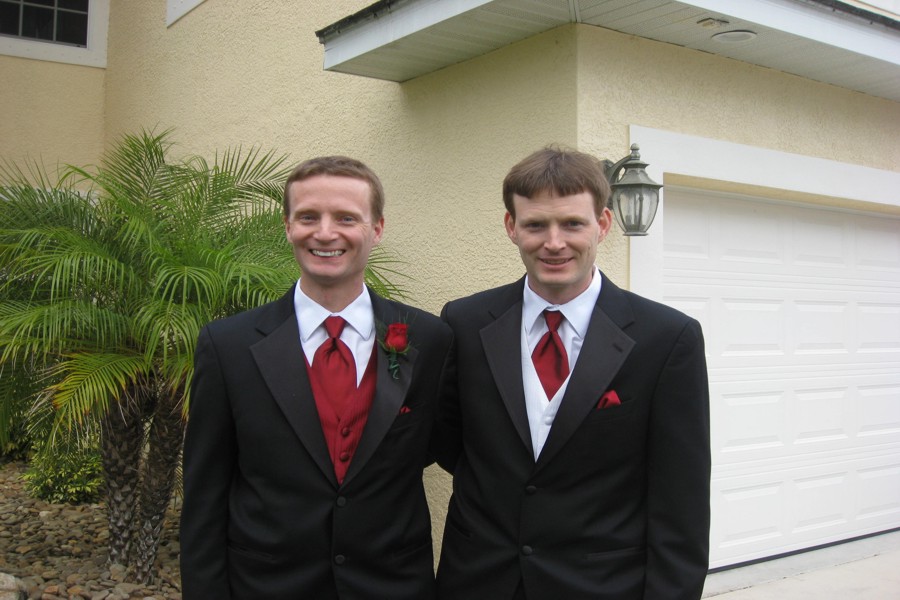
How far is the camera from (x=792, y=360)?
557cm

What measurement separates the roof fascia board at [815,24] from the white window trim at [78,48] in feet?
27.7

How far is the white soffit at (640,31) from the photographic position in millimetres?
4082

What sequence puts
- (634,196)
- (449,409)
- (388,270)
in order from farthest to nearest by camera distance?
(388,270) < (634,196) < (449,409)

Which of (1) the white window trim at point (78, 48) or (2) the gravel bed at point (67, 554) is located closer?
(2) the gravel bed at point (67, 554)

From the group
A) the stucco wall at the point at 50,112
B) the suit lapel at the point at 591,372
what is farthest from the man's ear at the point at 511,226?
the stucco wall at the point at 50,112

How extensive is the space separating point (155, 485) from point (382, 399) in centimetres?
300

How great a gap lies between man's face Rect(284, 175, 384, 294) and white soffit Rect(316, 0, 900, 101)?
194cm

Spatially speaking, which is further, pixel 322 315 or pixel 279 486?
pixel 322 315

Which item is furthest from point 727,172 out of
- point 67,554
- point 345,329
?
point 67,554

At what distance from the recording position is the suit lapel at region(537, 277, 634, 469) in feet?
7.45

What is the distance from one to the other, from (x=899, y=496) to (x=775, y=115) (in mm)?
3052

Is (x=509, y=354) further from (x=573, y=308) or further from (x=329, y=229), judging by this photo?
(x=329, y=229)

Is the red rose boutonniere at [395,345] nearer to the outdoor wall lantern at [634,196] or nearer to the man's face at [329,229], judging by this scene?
the man's face at [329,229]

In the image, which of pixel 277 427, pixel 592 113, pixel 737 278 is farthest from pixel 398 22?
pixel 277 427
